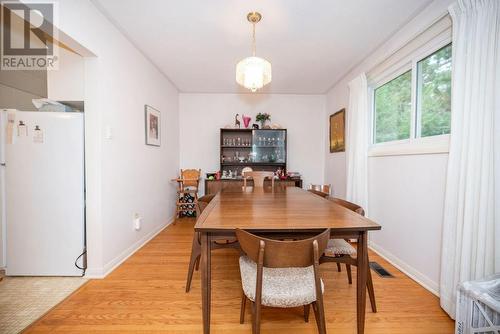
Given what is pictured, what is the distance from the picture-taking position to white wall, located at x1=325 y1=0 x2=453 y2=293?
191 centimetres

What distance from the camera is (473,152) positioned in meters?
1.48

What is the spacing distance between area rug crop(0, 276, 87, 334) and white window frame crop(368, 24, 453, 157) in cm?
333

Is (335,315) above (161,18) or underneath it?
underneath

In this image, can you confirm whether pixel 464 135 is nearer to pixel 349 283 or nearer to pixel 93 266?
pixel 349 283

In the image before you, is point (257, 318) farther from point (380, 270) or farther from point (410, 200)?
point (410, 200)

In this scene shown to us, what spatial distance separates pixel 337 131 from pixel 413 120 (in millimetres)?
1722

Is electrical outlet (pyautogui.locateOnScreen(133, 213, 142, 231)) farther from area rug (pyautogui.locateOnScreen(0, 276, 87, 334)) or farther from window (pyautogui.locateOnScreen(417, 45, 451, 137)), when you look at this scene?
window (pyautogui.locateOnScreen(417, 45, 451, 137))

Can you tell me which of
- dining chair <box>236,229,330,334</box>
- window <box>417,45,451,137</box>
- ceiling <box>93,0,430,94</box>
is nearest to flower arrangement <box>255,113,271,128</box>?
ceiling <box>93,0,430,94</box>

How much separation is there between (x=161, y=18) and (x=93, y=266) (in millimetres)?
2472

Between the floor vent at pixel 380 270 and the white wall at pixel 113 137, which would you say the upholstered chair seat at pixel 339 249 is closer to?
the floor vent at pixel 380 270

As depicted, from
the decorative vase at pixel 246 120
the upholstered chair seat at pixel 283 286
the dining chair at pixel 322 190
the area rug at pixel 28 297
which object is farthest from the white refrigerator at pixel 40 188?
the decorative vase at pixel 246 120

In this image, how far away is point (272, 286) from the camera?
3.98 feet

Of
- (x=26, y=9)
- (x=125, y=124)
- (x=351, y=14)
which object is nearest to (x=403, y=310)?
(x=351, y=14)

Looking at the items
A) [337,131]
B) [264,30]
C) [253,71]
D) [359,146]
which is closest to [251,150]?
[337,131]
